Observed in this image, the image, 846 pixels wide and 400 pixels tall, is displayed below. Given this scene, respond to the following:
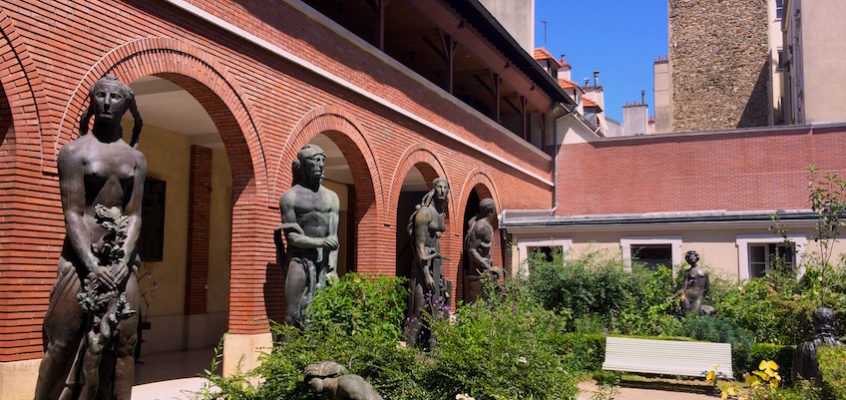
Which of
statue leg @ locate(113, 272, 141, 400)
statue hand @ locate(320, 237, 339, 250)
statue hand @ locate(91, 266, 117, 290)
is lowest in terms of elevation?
statue leg @ locate(113, 272, 141, 400)

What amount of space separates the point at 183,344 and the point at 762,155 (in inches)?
778

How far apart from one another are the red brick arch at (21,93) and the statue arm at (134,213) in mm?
2573

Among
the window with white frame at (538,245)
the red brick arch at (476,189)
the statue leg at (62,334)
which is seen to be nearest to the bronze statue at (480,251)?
the red brick arch at (476,189)

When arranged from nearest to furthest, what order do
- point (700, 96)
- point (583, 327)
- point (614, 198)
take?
point (583, 327), point (614, 198), point (700, 96)

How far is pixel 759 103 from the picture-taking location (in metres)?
33.0

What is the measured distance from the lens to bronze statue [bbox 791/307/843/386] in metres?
7.09

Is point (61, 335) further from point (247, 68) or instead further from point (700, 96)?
point (700, 96)

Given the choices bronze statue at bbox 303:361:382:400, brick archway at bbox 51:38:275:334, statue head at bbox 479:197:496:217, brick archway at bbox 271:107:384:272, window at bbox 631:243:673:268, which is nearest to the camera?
bronze statue at bbox 303:361:382:400

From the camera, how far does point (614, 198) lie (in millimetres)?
24922

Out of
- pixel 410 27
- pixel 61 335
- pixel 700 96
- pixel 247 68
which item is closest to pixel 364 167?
pixel 247 68

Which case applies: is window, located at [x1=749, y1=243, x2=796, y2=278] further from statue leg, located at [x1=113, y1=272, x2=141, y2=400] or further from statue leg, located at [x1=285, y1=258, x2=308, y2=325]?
statue leg, located at [x1=113, y1=272, x2=141, y2=400]

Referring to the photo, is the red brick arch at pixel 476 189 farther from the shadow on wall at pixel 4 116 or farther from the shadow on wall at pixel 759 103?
the shadow on wall at pixel 759 103

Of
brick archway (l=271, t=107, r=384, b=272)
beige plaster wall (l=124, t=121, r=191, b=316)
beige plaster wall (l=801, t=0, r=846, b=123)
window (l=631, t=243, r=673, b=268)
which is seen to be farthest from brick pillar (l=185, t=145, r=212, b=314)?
beige plaster wall (l=801, t=0, r=846, b=123)

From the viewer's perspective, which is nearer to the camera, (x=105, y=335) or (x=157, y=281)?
(x=105, y=335)
